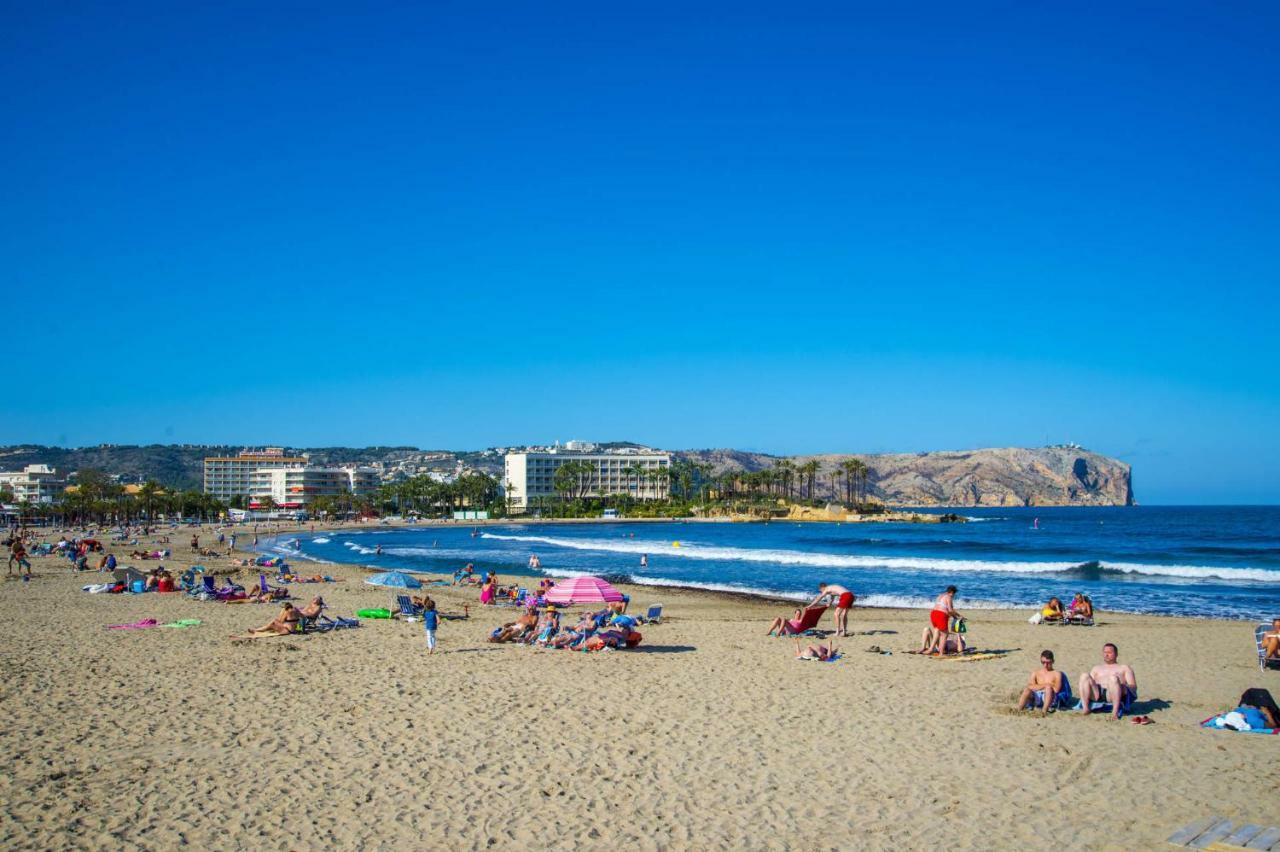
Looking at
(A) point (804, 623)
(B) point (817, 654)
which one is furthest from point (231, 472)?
(B) point (817, 654)

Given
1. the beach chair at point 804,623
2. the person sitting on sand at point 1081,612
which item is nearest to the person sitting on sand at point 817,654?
the beach chair at point 804,623

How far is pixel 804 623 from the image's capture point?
17.3 metres

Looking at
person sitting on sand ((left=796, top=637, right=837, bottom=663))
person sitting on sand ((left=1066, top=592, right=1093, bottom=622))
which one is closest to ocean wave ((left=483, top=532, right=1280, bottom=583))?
person sitting on sand ((left=1066, top=592, right=1093, bottom=622))

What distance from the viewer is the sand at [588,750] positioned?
22.3 feet

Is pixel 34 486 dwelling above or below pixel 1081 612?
above

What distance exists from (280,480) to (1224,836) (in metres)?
176

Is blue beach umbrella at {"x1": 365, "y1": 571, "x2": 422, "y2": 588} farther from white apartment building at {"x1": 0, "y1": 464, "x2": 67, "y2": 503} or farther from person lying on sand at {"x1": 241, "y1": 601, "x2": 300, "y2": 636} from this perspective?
white apartment building at {"x1": 0, "y1": 464, "x2": 67, "y2": 503}

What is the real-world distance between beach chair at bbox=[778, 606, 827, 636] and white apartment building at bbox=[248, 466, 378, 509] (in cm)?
15176

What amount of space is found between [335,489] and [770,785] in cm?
17494

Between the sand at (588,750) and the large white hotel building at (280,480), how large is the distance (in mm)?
149498

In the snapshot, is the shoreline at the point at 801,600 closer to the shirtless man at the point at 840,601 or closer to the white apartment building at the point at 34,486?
the shirtless man at the point at 840,601

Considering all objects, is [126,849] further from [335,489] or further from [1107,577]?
[335,489]

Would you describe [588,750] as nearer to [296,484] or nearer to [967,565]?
[967,565]

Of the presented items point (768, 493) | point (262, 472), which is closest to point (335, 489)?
point (262, 472)
